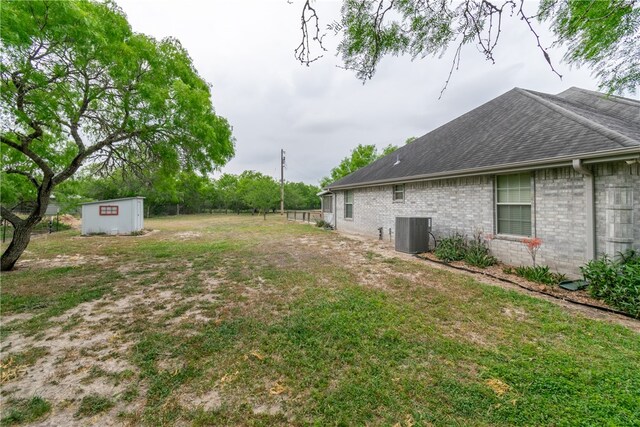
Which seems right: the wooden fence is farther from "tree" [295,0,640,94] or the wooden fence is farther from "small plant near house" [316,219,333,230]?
"tree" [295,0,640,94]

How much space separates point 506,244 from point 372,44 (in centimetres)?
613

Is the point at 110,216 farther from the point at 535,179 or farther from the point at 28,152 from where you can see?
the point at 535,179

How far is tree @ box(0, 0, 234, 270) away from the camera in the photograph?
451cm

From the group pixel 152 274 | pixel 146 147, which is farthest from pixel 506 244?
pixel 146 147

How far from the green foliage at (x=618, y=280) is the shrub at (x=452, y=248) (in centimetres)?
265

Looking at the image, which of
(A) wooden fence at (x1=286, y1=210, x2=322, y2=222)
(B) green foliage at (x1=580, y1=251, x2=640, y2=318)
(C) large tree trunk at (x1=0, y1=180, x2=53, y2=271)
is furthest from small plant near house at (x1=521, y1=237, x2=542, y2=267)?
(A) wooden fence at (x1=286, y1=210, x2=322, y2=222)

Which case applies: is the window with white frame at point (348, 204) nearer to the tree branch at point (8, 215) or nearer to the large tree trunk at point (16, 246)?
the large tree trunk at point (16, 246)

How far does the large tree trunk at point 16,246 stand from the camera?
633 cm

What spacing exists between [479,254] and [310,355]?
229 inches

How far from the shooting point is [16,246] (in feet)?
21.0

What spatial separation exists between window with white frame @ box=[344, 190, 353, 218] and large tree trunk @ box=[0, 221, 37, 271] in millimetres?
12131

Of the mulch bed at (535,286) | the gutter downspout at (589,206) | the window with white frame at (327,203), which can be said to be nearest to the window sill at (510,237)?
the mulch bed at (535,286)

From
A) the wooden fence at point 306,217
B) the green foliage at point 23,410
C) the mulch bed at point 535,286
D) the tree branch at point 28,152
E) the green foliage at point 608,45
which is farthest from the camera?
the wooden fence at point 306,217

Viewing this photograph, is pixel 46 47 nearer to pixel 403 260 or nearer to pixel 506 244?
pixel 403 260
